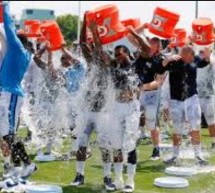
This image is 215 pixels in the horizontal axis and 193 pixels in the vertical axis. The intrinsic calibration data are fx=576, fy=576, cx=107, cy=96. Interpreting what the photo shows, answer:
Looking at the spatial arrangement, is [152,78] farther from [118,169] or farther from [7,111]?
[7,111]

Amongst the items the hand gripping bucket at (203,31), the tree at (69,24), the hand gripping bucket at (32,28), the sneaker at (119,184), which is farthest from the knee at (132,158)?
the tree at (69,24)

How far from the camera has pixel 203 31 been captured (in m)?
8.83

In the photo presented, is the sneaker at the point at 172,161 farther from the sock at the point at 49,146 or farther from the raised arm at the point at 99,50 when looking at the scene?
the raised arm at the point at 99,50

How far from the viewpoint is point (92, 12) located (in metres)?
6.68

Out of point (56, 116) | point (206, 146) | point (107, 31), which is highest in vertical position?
point (107, 31)

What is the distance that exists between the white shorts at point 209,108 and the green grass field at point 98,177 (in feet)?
2.60

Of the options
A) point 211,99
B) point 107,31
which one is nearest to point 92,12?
point 107,31

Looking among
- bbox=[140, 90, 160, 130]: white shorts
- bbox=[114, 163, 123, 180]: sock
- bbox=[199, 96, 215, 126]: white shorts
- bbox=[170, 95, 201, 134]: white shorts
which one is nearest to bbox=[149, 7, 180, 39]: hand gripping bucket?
bbox=[170, 95, 201, 134]: white shorts

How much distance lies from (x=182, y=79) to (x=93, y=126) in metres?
2.08

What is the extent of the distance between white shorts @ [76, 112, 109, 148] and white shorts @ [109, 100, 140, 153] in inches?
3.4

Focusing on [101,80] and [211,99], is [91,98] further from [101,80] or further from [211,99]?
[211,99]

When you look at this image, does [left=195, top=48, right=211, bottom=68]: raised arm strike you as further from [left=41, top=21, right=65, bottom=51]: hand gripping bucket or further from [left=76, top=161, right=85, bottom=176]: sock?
[left=76, top=161, right=85, bottom=176]: sock

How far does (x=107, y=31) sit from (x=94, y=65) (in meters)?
0.47

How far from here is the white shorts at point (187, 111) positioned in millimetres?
8609
